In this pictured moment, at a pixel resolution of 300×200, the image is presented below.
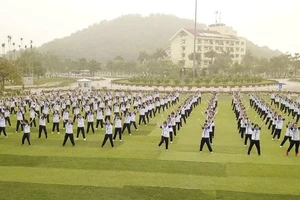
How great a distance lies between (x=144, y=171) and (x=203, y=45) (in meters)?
88.4

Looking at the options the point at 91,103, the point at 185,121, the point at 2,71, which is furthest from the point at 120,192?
the point at 2,71

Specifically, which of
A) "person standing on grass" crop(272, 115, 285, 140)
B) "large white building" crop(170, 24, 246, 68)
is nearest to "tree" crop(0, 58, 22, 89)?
"person standing on grass" crop(272, 115, 285, 140)

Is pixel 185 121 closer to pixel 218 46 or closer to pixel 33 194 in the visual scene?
pixel 33 194

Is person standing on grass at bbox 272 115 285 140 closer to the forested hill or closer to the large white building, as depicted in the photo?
the large white building

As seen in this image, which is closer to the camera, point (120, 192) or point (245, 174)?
point (120, 192)

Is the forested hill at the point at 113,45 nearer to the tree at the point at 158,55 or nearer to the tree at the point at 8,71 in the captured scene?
the tree at the point at 158,55

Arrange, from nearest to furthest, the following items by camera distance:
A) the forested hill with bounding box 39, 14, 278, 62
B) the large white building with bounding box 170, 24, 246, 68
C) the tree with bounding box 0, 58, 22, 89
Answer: the tree with bounding box 0, 58, 22, 89 < the large white building with bounding box 170, 24, 246, 68 < the forested hill with bounding box 39, 14, 278, 62

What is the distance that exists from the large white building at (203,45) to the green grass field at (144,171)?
7996cm

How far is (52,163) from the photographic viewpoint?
1479 cm

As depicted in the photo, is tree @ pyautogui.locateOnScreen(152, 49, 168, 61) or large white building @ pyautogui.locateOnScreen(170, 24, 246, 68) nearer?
large white building @ pyautogui.locateOnScreen(170, 24, 246, 68)

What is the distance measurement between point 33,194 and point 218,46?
95963mm

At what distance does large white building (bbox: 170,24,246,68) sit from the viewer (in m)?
99.0

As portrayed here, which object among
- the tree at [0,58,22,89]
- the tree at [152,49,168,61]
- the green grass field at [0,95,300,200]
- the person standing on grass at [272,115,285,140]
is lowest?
the green grass field at [0,95,300,200]

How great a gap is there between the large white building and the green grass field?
80.0m
